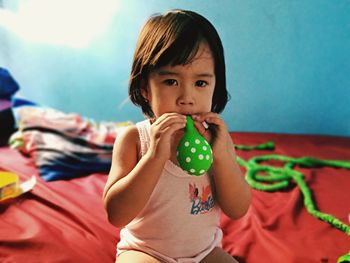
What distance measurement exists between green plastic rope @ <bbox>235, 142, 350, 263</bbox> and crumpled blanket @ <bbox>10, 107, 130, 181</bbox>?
0.51 metres

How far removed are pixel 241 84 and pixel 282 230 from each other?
95 centimetres

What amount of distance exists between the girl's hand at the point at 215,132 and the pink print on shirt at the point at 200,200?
0.07m

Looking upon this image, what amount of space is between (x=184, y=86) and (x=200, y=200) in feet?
0.73

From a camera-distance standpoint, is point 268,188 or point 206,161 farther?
point 268,188

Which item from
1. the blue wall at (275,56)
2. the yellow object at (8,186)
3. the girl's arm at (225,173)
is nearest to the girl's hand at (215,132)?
the girl's arm at (225,173)

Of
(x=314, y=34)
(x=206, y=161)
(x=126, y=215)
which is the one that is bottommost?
(x=126, y=215)

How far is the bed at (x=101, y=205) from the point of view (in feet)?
2.86

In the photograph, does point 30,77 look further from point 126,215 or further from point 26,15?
point 126,215

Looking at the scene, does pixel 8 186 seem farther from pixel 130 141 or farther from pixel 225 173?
pixel 225 173

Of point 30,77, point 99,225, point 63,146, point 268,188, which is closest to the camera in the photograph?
point 99,225

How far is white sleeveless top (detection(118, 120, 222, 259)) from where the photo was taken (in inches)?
28.7

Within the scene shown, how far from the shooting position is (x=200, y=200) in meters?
0.75

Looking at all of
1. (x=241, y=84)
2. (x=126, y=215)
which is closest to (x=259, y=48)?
(x=241, y=84)

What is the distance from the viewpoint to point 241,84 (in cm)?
182
